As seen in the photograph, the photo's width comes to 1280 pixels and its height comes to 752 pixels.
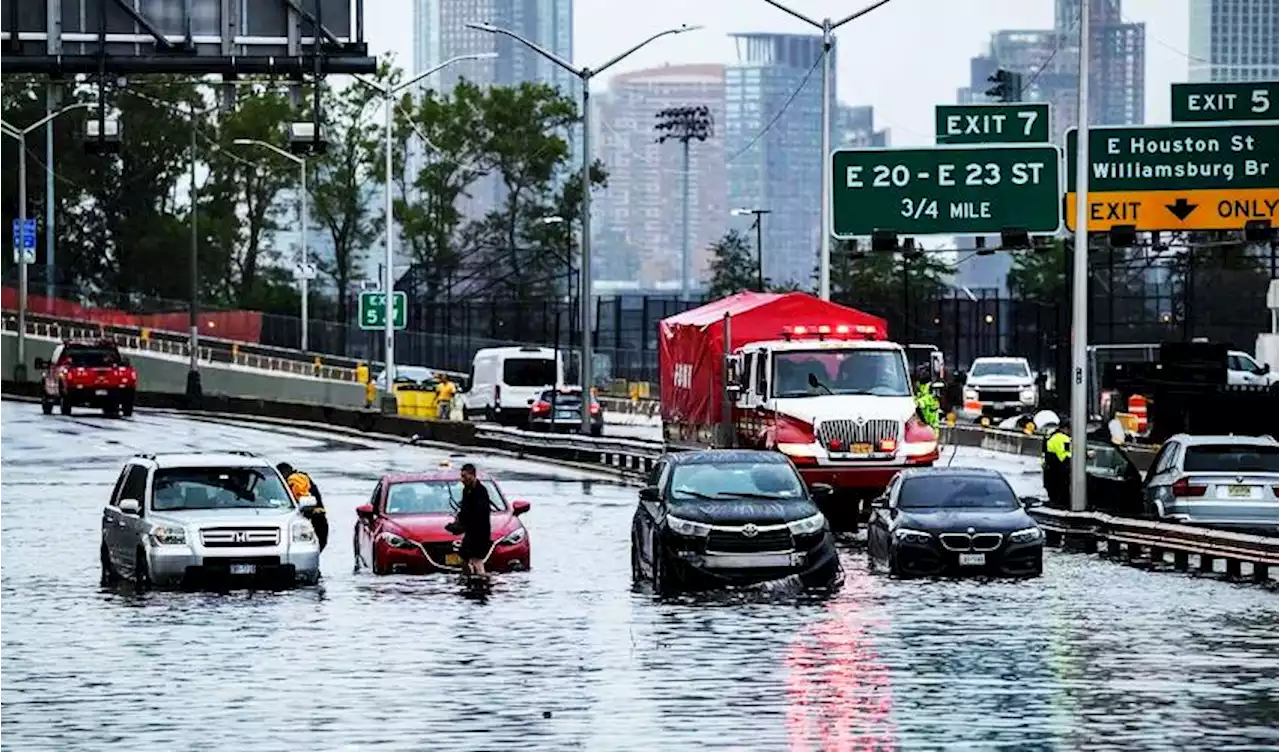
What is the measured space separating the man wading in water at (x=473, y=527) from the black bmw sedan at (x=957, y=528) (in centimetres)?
476

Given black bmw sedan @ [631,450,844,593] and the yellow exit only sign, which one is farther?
the yellow exit only sign

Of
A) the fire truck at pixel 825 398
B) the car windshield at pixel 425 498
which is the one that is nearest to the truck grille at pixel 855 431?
the fire truck at pixel 825 398

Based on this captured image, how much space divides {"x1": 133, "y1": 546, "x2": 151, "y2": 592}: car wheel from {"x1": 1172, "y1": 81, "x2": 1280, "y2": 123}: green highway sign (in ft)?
112

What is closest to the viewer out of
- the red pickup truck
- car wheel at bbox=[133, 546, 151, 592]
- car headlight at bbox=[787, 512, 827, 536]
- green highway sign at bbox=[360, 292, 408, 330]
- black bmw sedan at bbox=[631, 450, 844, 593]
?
black bmw sedan at bbox=[631, 450, 844, 593]

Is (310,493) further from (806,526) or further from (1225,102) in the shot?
(1225,102)

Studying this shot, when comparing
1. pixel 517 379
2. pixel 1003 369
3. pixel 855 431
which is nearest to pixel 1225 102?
pixel 855 431

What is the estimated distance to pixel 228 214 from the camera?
160 m

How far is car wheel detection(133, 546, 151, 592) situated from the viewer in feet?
113

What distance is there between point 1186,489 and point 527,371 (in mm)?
48757

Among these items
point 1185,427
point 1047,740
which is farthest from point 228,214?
point 1047,740

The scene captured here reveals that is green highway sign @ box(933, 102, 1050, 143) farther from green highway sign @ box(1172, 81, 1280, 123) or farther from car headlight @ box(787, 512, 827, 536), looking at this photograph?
car headlight @ box(787, 512, 827, 536)

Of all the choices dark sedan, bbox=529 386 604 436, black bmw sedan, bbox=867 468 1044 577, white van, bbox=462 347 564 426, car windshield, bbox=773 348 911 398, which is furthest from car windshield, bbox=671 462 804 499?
white van, bbox=462 347 564 426

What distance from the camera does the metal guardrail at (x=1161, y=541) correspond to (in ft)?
119

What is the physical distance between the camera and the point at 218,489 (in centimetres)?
3559
